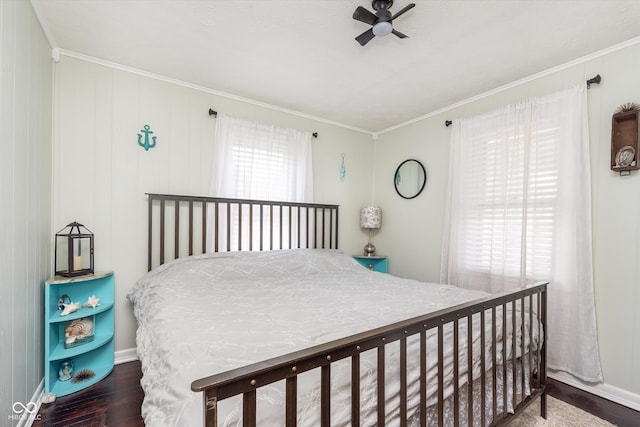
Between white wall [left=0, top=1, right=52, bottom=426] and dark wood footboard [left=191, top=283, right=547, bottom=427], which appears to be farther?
white wall [left=0, top=1, right=52, bottom=426]

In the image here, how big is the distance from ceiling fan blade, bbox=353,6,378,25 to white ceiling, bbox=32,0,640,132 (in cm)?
12

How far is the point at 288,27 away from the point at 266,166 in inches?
57.8

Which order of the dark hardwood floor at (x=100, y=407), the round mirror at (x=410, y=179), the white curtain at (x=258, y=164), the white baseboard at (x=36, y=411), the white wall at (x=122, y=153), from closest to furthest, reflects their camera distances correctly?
the white baseboard at (x=36, y=411) → the dark hardwood floor at (x=100, y=407) → the white wall at (x=122, y=153) → the white curtain at (x=258, y=164) → the round mirror at (x=410, y=179)

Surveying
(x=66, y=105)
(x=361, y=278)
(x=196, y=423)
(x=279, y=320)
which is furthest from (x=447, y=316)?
(x=66, y=105)

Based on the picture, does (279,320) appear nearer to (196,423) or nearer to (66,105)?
(196,423)

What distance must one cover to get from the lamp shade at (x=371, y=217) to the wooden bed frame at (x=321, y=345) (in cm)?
39

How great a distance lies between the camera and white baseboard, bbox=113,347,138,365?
7.97 feet

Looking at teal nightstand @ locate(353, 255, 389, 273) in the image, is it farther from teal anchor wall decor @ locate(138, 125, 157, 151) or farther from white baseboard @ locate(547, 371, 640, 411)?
teal anchor wall decor @ locate(138, 125, 157, 151)

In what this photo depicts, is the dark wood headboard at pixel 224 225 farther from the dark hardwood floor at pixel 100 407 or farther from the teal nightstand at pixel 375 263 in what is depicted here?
the dark hardwood floor at pixel 100 407

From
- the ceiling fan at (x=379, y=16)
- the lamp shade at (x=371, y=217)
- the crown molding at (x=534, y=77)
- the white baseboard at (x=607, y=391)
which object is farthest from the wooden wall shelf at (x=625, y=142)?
the lamp shade at (x=371, y=217)

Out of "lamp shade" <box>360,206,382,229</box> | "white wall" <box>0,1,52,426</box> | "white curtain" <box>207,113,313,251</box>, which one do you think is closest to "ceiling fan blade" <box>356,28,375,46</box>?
"white curtain" <box>207,113,313,251</box>

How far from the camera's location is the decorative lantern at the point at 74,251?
2125 millimetres

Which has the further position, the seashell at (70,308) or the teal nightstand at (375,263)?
the teal nightstand at (375,263)

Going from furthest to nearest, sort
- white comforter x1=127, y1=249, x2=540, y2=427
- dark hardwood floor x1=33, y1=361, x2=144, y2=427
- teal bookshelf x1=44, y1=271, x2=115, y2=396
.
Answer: teal bookshelf x1=44, y1=271, x2=115, y2=396, dark hardwood floor x1=33, y1=361, x2=144, y2=427, white comforter x1=127, y1=249, x2=540, y2=427
